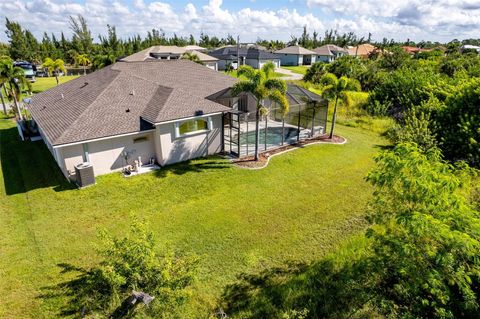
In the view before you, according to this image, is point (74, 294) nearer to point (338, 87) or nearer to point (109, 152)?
point (109, 152)

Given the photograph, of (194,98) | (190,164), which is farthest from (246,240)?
(194,98)

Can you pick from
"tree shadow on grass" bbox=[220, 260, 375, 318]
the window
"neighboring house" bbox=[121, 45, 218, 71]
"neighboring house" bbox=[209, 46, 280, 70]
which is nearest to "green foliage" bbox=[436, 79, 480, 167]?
"tree shadow on grass" bbox=[220, 260, 375, 318]

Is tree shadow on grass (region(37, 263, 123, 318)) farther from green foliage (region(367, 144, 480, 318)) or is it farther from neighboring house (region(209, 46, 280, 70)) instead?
neighboring house (region(209, 46, 280, 70))

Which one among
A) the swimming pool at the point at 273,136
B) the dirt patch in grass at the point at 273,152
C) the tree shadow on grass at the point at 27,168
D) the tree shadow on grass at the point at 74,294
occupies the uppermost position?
the swimming pool at the point at 273,136

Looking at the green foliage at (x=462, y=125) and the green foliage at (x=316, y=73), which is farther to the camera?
the green foliage at (x=316, y=73)

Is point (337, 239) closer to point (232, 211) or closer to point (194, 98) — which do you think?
point (232, 211)

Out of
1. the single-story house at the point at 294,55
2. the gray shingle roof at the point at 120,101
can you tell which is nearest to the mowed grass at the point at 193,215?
the gray shingle roof at the point at 120,101

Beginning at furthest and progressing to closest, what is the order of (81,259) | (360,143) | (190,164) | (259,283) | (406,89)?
(406,89) < (360,143) < (190,164) < (81,259) < (259,283)

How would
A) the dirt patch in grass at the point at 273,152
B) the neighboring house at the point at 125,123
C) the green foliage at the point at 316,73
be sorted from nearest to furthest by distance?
1. the neighboring house at the point at 125,123
2. the dirt patch in grass at the point at 273,152
3. the green foliage at the point at 316,73

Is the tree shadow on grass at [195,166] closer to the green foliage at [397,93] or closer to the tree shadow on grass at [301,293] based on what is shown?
the tree shadow on grass at [301,293]
